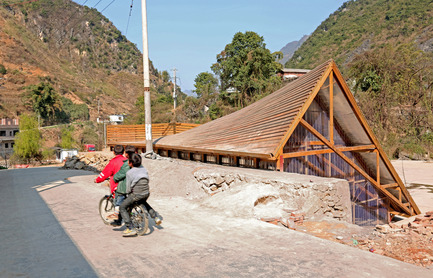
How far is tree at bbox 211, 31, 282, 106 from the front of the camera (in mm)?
45094

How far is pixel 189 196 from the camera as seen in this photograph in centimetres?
1000

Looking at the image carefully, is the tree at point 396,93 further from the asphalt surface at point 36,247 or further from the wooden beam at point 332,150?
the asphalt surface at point 36,247

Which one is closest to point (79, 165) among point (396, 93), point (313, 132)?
point (313, 132)

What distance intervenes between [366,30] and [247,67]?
70228mm

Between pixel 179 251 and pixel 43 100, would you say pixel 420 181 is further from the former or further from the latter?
pixel 43 100

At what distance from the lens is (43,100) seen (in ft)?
252

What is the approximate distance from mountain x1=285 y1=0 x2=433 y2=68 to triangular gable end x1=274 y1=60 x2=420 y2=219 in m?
68.7

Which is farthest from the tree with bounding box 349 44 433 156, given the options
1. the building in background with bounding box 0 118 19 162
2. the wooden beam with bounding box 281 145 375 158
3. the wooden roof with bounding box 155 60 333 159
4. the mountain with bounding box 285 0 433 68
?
the building in background with bounding box 0 118 19 162

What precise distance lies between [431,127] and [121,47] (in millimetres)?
133830

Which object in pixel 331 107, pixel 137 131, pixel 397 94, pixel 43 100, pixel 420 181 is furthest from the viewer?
pixel 43 100

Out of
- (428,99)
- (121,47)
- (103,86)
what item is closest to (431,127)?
(428,99)

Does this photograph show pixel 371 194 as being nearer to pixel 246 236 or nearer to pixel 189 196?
pixel 189 196

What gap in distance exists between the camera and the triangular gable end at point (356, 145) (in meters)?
10.8

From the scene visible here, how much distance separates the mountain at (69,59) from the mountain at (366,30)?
56.0 m
